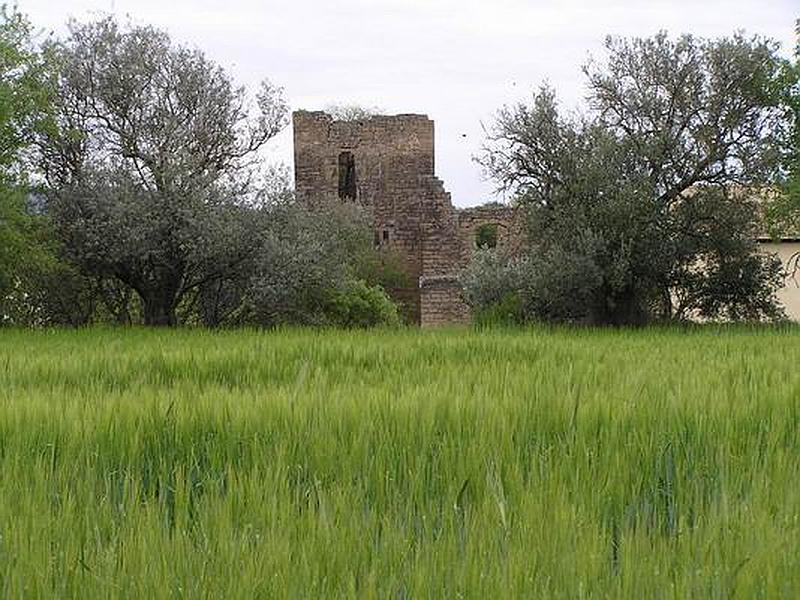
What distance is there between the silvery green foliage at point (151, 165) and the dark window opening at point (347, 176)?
58.8 feet

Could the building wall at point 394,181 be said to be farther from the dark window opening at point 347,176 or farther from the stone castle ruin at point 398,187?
the dark window opening at point 347,176

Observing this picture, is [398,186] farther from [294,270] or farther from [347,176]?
[294,270]

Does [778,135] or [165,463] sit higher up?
[778,135]

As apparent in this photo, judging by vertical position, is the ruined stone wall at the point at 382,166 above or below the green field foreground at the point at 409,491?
above

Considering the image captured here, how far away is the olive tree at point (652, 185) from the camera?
17953 millimetres

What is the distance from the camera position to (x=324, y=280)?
20.0 metres

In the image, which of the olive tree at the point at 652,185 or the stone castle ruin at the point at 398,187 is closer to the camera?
the olive tree at the point at 652,185

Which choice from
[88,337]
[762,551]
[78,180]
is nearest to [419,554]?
[762,551]

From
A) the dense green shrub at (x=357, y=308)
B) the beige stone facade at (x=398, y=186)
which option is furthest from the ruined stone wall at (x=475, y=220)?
the dense green shrub at (x=357, y=308)

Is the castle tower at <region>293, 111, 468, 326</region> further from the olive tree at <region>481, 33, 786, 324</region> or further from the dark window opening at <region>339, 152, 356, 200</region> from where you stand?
the olive tree at <region>481, 33, 786, 324</region>

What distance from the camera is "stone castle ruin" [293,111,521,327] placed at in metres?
37.0

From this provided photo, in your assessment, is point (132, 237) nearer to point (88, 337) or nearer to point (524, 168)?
point (88, 337)

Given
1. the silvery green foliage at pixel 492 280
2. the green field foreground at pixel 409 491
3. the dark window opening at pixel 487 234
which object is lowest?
the green field foreground at pixel 409 491

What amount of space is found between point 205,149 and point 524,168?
22.7ft
